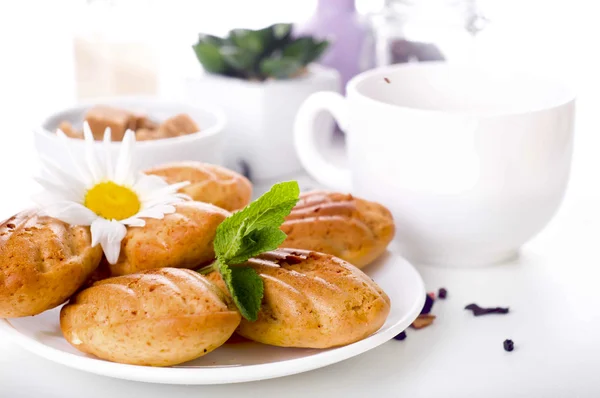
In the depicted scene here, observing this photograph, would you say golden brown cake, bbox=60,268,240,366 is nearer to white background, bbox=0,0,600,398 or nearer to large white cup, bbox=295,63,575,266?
white background, bbox=0,0,600,398

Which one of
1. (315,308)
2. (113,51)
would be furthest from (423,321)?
(113,51)

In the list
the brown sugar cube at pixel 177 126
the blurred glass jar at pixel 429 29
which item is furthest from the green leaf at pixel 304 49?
the brown sugar cube at pixel 177 126

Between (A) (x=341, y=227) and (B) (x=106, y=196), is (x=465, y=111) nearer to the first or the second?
(A) (x=341, y=227)

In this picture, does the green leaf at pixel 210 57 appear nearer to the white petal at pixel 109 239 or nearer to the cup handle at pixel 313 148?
the cup handle at pixel 313 148

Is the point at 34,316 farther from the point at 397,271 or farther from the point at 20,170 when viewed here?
the point at 20,170

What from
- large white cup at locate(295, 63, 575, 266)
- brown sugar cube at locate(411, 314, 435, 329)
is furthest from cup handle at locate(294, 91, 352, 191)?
brown sugar cube at locate(411, 314, 435, 329)

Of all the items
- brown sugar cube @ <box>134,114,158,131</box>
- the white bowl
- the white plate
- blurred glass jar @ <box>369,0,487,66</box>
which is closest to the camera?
the white plate
